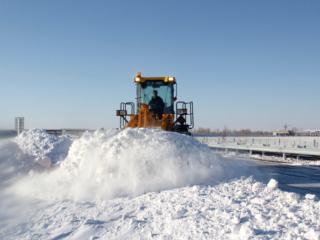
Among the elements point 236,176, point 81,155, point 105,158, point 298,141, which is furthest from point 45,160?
point 298,141

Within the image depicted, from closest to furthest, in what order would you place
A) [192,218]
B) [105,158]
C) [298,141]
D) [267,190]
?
[192,218], [267,190], [105,158], [298,141]

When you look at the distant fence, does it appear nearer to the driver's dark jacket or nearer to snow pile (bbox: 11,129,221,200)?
the driver's dark jacket

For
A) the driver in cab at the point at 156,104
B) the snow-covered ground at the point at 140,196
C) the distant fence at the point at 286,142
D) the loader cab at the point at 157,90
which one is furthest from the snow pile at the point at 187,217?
the distant fence at the point at 286,142

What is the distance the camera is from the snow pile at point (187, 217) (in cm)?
499

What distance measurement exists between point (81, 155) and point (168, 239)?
416cm

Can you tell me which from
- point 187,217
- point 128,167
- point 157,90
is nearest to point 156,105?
point 157,90

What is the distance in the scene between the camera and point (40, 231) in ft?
19.7

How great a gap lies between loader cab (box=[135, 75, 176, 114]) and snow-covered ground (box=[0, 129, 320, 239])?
3373 millimetres

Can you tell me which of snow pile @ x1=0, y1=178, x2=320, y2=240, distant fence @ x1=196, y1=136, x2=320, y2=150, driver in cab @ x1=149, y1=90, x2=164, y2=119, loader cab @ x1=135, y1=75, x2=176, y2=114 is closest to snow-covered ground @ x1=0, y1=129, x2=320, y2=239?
snow pile @ x1=0, y1=178, x2=320, y2=240

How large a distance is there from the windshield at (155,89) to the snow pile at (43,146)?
3.15m

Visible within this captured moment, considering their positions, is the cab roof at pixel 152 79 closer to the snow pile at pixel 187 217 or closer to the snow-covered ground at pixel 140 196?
the snow-covered ground at pixel 140 196

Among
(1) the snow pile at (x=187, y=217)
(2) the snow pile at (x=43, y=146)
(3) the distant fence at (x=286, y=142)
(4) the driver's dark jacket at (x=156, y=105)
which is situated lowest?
(1) the snow pile at (x=187, y=217)

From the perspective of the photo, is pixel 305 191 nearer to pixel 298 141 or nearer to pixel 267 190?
pixel 267 190

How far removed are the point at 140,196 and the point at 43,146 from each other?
16.6 ft
